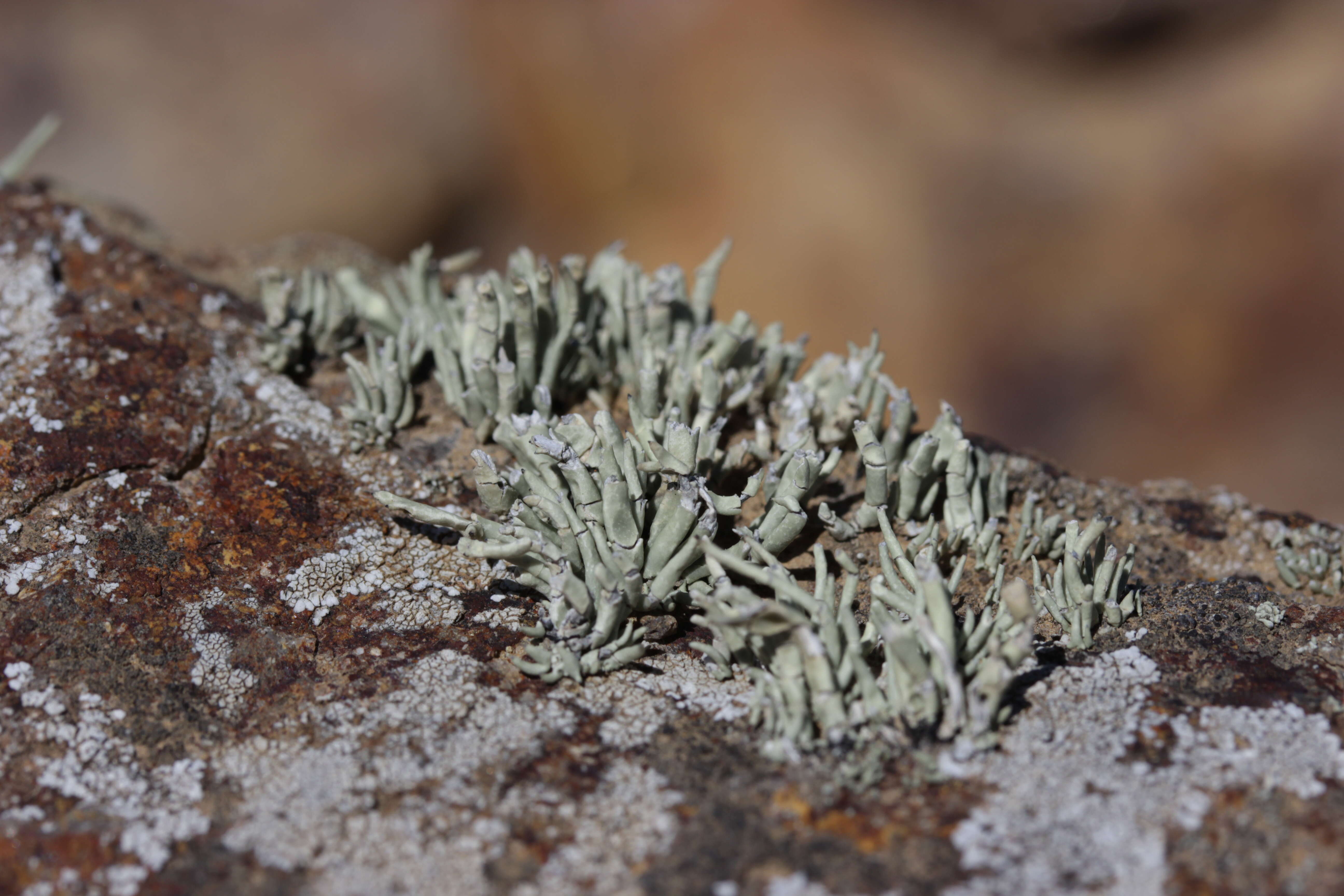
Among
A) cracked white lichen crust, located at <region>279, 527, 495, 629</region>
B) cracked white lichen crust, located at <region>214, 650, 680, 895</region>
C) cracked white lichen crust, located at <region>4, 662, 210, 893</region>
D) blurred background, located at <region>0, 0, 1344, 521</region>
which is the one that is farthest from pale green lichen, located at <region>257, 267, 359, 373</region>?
blurred background, located at <region>0, 0, 1344, 521</region>

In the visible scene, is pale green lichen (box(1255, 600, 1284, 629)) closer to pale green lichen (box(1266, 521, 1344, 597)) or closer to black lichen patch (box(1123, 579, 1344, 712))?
black lichen patch (box(1123, 579, 1344, 712))

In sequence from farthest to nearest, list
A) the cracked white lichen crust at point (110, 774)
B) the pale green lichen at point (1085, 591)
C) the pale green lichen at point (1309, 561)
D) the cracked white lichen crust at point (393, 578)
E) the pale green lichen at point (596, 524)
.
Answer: the pale green lichen at point (1309, 561) < the cracked white lichen crust at point (393, 578) < the pale green lichen at point (1085, 591) < the pale green lichen at point (596, 524) < the cracked white lichen crust at point (110, 774)

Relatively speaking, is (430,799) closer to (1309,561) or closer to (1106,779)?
(1106,779)

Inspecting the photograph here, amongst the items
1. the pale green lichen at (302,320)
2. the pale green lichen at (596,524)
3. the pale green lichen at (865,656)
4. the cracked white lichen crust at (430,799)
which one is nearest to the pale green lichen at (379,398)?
the pale green lichen at (302,320)

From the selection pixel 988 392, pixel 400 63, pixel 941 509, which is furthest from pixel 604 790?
pixel 400 63

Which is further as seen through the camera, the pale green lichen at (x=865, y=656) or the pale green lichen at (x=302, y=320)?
the pale green lichen at (x=302, y=320)

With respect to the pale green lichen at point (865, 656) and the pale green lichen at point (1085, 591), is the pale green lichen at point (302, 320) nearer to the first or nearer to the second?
the pale green lichen at point (865, 656)

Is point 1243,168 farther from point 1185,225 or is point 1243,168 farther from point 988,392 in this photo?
point 988,392
